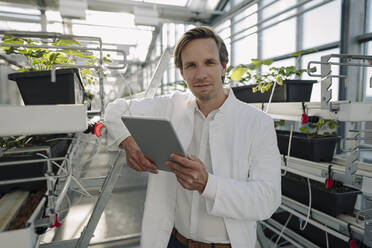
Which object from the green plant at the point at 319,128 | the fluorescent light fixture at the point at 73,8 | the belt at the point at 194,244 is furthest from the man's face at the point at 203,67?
the fluorescent light fixture at the point at 73,8

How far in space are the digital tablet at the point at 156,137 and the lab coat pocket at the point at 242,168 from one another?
0.28 metres

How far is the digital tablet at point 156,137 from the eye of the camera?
510 millimetres

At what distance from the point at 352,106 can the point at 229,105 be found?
425 mm

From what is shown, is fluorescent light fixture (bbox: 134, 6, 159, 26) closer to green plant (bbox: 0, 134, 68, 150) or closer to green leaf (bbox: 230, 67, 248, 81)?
green plant (bbox: 0, 134, 68, 150)

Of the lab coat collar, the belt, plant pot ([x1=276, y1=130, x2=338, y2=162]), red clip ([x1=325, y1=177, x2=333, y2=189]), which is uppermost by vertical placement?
the lab coat collar

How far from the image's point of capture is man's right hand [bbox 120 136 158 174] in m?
0.72

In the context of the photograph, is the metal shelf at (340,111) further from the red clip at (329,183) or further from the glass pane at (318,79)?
the glass pane at (318,79)

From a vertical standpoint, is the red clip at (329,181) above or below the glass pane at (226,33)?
below

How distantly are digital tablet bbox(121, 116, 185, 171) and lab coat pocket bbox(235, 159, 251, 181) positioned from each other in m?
0.28

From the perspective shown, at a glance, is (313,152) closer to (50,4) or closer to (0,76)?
(0,76)

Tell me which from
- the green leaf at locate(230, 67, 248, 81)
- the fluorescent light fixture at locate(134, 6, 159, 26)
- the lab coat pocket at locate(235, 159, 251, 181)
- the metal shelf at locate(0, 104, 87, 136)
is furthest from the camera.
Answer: the fluorescent light fixture at locate(134, 6, 159, 26)

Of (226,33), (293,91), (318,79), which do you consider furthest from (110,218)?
(226,33)

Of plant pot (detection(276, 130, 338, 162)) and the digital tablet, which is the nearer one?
the digital tablet

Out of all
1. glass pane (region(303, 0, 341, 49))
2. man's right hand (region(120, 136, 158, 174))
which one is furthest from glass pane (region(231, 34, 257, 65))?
man's right hand (region(120, 136, 158, 174))
